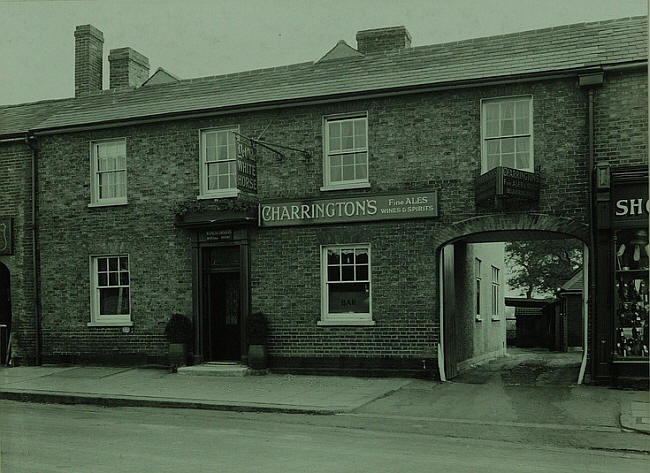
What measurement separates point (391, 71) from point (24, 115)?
33.7ft

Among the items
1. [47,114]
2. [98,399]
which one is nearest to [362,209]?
[98,399]

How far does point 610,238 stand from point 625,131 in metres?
1.99

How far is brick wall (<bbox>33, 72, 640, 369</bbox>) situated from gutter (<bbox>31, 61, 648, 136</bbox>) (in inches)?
6.1

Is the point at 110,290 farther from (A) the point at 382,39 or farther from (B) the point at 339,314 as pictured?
(A) the point at 382,39

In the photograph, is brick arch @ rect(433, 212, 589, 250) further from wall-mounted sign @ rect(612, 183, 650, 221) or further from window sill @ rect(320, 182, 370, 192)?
window sill @ rect(320, 182, 370, 192)

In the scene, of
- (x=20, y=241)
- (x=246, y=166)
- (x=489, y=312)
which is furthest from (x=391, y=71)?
(x=489, y=312)

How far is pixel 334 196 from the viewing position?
15.7m

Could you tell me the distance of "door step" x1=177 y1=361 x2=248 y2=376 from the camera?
15853mm

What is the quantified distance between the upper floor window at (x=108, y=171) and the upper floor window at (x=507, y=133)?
832 centimetres

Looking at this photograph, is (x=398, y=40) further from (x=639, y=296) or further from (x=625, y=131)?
(x=639, y=296)

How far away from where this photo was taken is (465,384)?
1483 cm

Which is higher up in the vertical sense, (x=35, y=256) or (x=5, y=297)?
(x=35, y=256)

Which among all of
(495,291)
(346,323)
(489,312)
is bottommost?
(489,312)

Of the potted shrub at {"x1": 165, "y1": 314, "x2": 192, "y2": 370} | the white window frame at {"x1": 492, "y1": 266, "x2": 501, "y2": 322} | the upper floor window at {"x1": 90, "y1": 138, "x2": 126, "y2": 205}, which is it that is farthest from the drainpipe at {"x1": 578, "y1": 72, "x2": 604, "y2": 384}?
the white window frame at {"x1": 492, "y1": 266, "x2": 501, "y2": 322}
